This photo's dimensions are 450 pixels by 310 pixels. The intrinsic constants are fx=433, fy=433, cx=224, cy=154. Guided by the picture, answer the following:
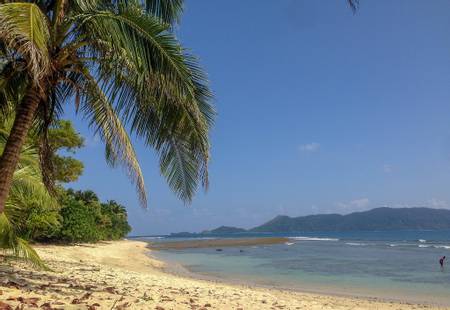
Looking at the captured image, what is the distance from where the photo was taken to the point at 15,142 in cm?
501

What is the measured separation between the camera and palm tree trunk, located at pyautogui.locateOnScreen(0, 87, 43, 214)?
16.1 feet

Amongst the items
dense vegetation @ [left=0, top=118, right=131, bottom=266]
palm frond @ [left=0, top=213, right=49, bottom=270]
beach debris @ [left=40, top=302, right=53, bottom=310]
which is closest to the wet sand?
dense vegetation @ [left=0, top=118, right=131, bottom=266]

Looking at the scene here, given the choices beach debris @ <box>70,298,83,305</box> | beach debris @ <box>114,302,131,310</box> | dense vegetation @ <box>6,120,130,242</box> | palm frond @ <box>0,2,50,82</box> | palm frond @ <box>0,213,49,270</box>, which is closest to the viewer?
palm frond @ <box>0,2,50,82</box>

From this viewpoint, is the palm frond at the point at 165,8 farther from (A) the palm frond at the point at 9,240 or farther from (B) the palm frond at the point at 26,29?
(A) the palm frond at the point at 9,240

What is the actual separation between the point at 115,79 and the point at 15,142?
5.38 ft

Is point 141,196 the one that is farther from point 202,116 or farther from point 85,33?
point 85,33

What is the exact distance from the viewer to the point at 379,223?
200 m

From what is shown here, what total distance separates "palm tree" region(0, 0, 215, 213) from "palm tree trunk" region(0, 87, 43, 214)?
1 cm

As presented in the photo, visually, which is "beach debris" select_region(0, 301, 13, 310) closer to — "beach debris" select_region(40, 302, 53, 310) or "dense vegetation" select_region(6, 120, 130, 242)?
"beach debris" select_region(40, 302, 53, 310)

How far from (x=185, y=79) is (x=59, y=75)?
1555 mm

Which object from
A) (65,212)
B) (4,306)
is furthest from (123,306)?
(65,212)

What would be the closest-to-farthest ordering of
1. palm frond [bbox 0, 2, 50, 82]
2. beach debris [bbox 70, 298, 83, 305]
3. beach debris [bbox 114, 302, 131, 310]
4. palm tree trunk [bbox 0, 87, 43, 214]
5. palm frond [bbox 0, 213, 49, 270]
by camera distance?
palm frond [bbox 0, 2, 50, 82] < palm tree trunk [bbox 0, 87, 43, 214] < beach debris [bbox 70, 298, 83, 305] < beach debris [bbox 114, 302, 131, 310] < palm frond [bbox 0, 213, 49, 270]

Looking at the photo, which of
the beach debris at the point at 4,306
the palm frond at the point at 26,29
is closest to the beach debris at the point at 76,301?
the beach debris at the point at 4,306

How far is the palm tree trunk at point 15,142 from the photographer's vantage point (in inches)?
193
